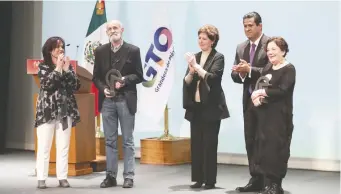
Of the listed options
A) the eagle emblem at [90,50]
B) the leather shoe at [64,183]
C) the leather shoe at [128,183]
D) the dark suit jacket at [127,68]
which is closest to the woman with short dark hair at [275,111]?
the dark suit jacket at [127,68]

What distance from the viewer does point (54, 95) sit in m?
4.98

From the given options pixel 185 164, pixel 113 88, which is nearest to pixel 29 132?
pixel 185 164

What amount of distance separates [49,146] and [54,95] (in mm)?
421

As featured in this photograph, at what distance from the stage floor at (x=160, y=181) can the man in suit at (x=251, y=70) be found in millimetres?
253

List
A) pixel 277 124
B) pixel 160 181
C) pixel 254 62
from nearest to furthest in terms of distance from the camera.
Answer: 1. pixel 277 124
2. pixel 254 62
3. pixel 160 181

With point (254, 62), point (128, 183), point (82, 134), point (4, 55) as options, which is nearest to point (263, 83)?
point (254, 62)

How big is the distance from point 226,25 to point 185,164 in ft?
5.30

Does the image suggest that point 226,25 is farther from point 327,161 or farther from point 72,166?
point 72,166

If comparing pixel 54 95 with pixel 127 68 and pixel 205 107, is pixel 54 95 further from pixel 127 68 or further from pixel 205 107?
pixel 205 107

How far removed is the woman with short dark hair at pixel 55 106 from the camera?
194 inches

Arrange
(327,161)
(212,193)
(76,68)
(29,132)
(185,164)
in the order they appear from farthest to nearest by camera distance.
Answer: (29,132)
(185,164)
(327,161)
(76,68)
(212,193)

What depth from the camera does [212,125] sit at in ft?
15.9

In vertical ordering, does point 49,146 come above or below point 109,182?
above

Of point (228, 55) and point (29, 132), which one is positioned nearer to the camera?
point (228, 55)
